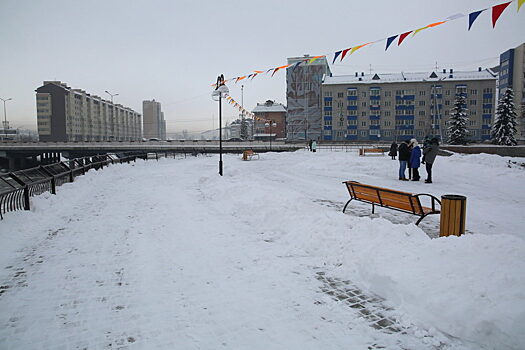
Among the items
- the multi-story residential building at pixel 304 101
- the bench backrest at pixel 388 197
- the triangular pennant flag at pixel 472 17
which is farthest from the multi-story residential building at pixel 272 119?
the bench backrest at pixel 388 197

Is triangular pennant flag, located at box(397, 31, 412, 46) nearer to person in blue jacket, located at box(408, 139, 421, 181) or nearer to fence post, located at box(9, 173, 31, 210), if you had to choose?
person in blue jacket, located at box(408, 139, 421, 181)

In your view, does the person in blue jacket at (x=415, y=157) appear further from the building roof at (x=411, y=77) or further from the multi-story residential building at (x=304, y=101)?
the multi-story residential building at (x=304, y=101)

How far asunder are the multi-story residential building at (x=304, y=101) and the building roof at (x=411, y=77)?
7542mm

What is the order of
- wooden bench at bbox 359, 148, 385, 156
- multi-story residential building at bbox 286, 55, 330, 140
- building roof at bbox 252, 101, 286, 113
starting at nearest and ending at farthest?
1. wooden bench at bbox 359, 148, 385, 156
2. multi-story residential building at bbox 286, 55, 330, 140
3. building roof at bbox 252, 101, 286, 113

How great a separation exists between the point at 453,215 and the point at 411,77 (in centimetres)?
8413

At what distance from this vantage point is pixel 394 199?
7.52 m

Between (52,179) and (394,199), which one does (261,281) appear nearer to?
(394,199)

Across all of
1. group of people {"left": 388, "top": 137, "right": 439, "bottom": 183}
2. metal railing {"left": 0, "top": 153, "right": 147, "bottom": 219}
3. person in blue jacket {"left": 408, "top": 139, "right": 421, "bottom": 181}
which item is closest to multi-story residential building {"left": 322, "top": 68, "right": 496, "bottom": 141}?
group of people {"left": 388, "top": 137, "right": 439, "bottom": 183}

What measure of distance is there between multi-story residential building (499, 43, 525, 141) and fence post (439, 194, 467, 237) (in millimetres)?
83925

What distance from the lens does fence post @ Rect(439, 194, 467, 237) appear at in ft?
20.0

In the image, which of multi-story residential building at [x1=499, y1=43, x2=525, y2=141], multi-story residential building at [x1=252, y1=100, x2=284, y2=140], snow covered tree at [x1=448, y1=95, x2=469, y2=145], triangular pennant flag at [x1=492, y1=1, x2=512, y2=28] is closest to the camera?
triangular pennant flag at [x1=492, y1=1, x2=512, y2=28]

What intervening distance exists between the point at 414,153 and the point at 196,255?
1142cm

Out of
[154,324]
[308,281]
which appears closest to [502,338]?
[308,281]

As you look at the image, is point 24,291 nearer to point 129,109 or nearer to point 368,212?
point 368,212
